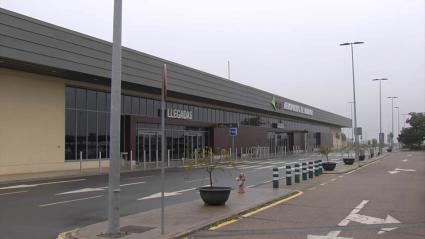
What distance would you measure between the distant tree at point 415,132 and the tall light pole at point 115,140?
335ft

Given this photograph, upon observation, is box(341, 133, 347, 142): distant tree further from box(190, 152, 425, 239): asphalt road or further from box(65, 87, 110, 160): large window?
box(190, 152, 425, 239): asphalt road

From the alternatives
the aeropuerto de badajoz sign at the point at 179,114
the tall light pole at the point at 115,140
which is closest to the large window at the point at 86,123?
the aeropuerto de badajoz sign at the point at 179,114

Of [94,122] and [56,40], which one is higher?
[56,40]

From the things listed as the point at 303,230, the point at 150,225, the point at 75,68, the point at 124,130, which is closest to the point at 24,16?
the point at 75,68

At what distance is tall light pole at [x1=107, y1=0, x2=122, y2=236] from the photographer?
10141 millimetres

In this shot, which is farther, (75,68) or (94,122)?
(94,122)

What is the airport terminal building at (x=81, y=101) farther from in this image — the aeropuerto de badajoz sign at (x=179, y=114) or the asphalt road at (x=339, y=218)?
the asphalt road at (x=339, y=218)

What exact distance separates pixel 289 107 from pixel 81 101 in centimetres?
4354

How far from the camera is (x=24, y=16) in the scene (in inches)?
1024

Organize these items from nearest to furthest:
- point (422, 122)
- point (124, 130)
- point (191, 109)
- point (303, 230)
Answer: point (303, 230) < point (124, 130) < point (191, 109) < point (422, 122)

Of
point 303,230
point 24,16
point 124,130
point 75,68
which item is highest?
point 24,16

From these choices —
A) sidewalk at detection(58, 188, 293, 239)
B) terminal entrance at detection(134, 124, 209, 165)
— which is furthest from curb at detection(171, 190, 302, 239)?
terminal entrance at detection(134, 124, 209, 165)

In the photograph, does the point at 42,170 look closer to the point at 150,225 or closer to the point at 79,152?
the point at 79,152

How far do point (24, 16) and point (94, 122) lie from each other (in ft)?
34.1
